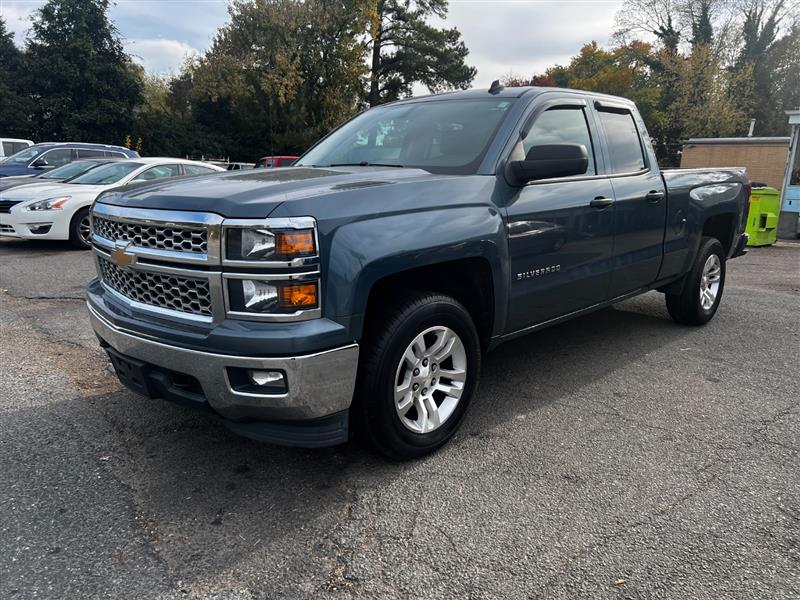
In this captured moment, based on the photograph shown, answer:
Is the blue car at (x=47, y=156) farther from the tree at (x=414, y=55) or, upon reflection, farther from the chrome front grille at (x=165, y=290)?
the tree at (x=414, y=55)

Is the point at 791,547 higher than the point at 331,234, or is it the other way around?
the point at 331,234

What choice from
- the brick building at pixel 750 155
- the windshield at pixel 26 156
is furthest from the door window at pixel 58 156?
the brick building at pixel 750 155

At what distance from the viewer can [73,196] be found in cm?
949

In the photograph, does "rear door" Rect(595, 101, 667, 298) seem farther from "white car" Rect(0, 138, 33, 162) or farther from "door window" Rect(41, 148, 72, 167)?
"white car" Rect(0, 138, 33, 162)

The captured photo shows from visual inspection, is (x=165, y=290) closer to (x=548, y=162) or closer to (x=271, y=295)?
(x=271, y=295)

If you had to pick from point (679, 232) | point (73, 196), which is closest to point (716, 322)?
point (679, 232)

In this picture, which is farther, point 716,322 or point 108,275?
point 716,322

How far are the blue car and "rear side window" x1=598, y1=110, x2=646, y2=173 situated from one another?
1393 centimetres

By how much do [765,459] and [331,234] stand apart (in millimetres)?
2582

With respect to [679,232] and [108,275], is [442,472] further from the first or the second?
[679,232]

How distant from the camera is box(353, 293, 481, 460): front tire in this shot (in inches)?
108

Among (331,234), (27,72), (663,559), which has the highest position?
(27,72)

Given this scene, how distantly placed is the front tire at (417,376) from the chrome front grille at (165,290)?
752mm

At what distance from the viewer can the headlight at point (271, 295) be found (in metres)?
2.42
